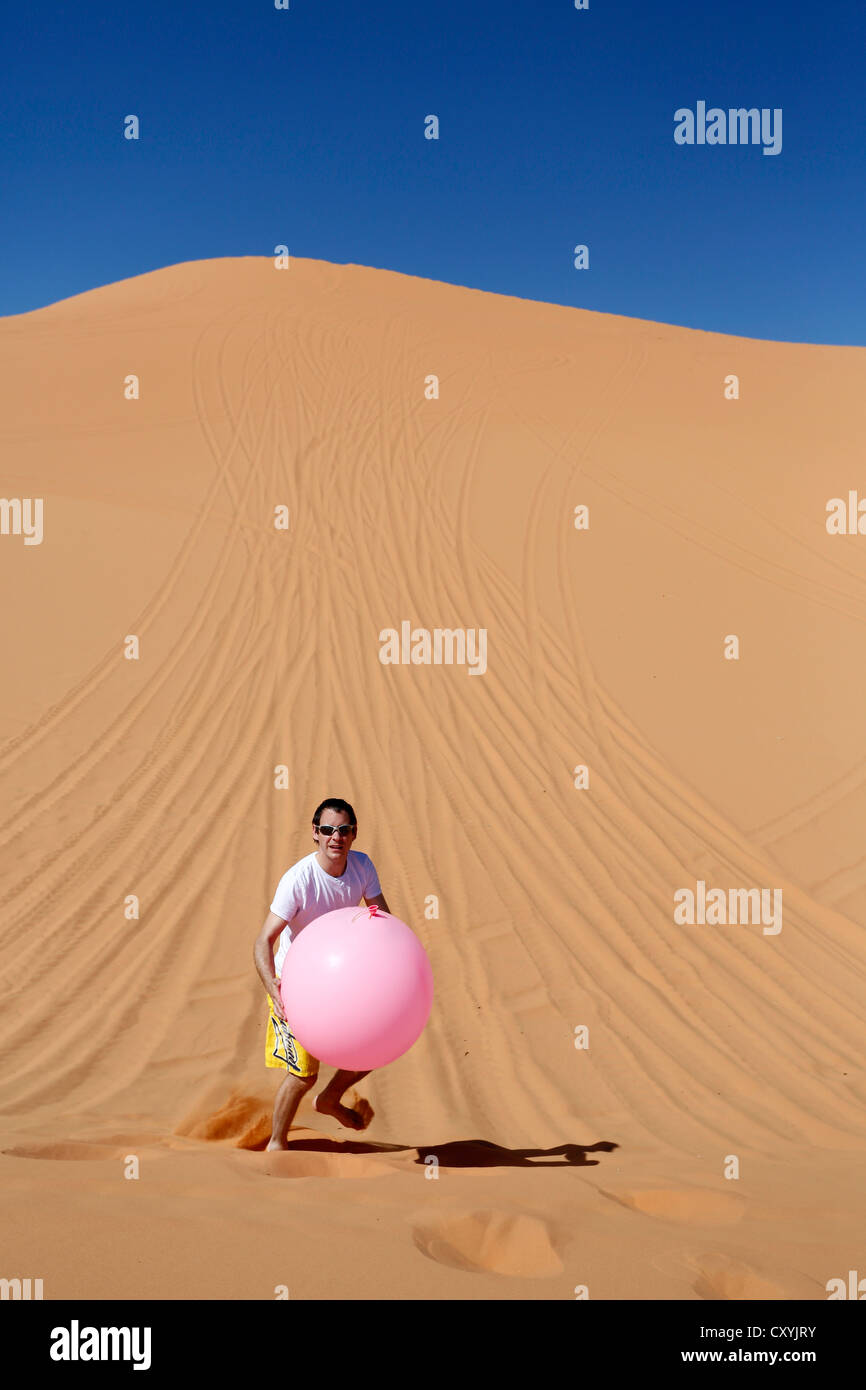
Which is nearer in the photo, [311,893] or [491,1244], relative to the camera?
[491,1244]

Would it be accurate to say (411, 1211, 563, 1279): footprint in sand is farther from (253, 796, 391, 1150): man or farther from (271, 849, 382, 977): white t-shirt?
(271, 849, 382, 977): white t-shirt

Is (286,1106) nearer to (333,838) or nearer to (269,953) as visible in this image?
(269,953)

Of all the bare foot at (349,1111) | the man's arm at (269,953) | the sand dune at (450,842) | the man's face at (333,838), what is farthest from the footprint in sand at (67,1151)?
the man's face at (333,838)

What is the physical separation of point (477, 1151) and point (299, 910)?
128 centimetres

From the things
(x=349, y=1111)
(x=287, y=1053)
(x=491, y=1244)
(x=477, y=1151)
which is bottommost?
(x=491, y=1244)

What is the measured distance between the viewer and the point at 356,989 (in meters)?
3.90

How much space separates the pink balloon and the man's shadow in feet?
2.00

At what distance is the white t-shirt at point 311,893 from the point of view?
14.6ft

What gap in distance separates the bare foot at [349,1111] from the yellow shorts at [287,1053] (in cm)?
29

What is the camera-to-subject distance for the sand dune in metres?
3.37

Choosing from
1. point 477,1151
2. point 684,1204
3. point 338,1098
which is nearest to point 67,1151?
point 338,1098

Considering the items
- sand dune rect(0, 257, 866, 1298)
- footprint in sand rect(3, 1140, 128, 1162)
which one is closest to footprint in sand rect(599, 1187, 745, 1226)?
sand dune rect(0, 257, 866, 1298)

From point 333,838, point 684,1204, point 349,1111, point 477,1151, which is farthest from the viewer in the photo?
point 349,1111

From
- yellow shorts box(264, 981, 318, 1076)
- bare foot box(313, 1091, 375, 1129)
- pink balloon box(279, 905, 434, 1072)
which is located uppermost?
pink balloon box(279, 905, 434, 1072)
